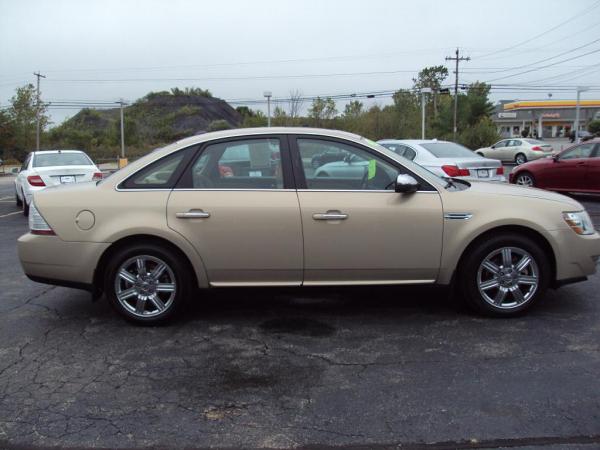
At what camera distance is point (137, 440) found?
3027 mm

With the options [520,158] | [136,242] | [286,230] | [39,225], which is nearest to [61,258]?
[39,225]

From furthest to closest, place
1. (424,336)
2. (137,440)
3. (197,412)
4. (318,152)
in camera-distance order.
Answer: (318,152)
(424,336)
(197,412)
(137,440)

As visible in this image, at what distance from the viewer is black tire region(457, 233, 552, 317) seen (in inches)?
186

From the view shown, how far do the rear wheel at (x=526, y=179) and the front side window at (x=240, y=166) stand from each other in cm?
1017

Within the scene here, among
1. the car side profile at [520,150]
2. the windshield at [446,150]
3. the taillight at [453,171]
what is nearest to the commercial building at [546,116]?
the car side profile at [520,150]

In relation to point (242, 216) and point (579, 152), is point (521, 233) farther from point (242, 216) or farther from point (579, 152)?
point (579, 152)

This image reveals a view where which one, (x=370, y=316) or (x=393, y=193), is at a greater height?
(x=393, y=193)

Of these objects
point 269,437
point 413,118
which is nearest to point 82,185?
point 269,437

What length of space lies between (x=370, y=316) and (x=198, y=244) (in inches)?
63.8

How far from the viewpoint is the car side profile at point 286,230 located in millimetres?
4594

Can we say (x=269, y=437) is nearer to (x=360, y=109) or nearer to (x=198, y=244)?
(x=198, y=244)

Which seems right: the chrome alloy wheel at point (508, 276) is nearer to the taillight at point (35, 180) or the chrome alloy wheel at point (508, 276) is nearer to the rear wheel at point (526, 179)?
the rear wheel at point (526, 179)

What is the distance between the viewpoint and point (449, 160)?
10.9 meters

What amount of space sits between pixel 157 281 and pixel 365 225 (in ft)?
5.80
